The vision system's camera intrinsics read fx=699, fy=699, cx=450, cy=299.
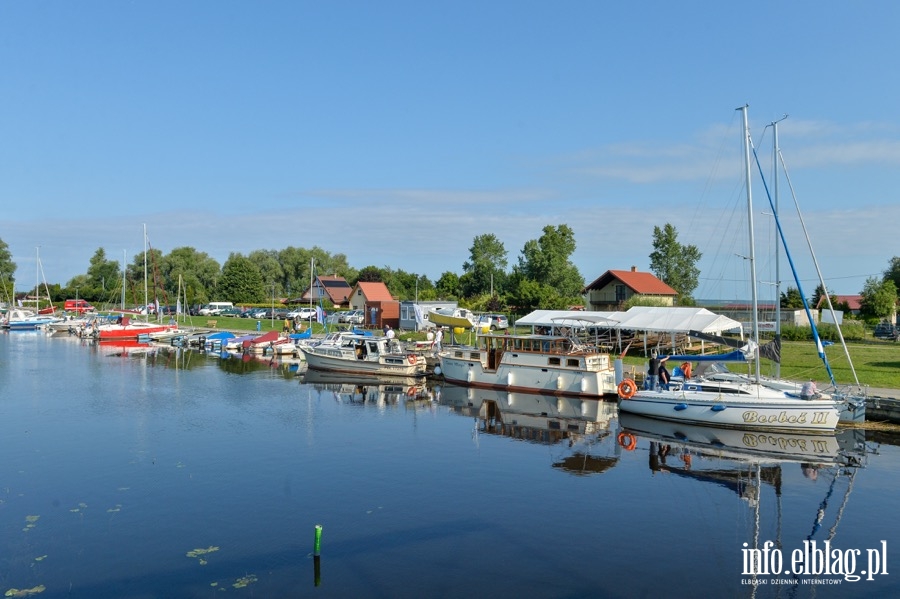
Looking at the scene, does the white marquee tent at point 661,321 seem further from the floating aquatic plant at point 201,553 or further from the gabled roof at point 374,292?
the gabled roof at point 374,292

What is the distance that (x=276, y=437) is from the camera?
28.1 meters

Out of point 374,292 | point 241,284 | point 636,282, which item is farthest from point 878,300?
point 241,284

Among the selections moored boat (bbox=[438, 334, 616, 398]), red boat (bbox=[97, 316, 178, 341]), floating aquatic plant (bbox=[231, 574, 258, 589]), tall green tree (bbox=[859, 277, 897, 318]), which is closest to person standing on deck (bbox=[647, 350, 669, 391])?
moored boat (bbox=[438, 334, 616, 398])

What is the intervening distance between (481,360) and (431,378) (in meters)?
6.20

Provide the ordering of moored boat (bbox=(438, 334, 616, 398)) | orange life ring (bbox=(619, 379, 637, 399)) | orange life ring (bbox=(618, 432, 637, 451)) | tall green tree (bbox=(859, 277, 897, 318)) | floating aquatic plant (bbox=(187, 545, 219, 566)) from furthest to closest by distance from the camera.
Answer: tall green tree (bbox=(859, 277, 897, 318)), moored boat (bbox=(438, 334, 616, 398)), orange life ring (bbox=(619, 379, 637, 399)), orange life ring (bbox=(618, 432, 637, 451)), floating aquatic plant (bbox=(187, 545, 219, 566))

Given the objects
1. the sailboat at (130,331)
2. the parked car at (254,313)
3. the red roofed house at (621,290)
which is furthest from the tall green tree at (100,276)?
the red roofed house at (621,290)

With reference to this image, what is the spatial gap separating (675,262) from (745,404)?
54389mm

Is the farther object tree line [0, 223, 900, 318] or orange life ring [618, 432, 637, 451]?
tree line [0, 223, 900, 318]

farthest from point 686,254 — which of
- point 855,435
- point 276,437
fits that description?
point 276,437

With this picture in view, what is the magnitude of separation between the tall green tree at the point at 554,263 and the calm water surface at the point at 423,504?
51155 mm

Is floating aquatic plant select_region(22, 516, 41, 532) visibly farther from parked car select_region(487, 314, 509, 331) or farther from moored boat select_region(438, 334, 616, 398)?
parked car select_region(487, 314, 509, 331)

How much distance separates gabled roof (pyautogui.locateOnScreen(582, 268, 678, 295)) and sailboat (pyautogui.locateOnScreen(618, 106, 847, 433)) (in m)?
38.3

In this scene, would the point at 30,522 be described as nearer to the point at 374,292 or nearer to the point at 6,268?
the point at 374,292

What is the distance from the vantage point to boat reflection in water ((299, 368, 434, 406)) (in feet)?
126
